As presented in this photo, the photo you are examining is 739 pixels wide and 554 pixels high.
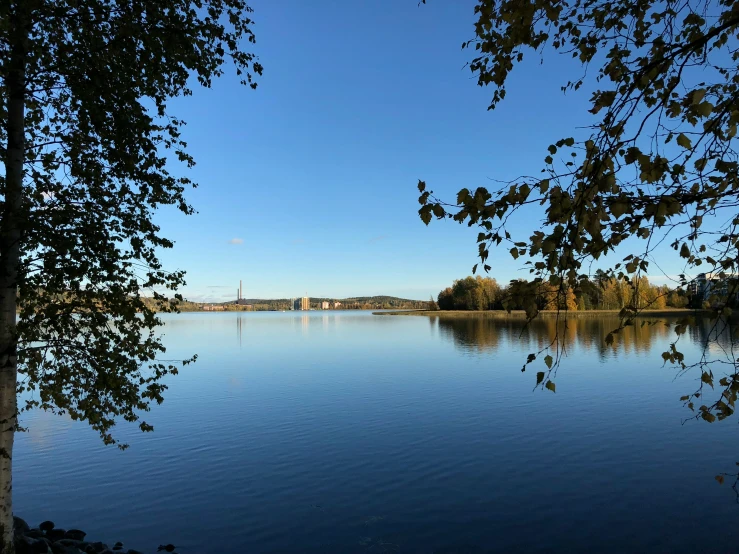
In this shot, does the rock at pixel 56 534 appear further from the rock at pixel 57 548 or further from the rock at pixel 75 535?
the rock at pixel 57 548

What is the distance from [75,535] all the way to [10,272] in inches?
270

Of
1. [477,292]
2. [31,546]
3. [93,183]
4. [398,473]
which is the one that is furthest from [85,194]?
[477,292]

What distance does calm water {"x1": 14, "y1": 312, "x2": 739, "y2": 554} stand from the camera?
37.1 ft

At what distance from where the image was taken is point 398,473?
15.0m

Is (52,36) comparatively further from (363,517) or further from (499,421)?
(499,421)

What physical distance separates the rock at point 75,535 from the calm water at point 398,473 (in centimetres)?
70

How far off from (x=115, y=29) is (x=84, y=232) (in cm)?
382

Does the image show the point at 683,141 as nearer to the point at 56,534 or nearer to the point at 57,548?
the point at 57,548

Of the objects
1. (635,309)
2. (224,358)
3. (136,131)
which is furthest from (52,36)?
(224,358)

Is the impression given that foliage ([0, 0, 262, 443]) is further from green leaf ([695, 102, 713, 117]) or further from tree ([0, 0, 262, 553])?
green leaf ([695, 102, 713, 117])

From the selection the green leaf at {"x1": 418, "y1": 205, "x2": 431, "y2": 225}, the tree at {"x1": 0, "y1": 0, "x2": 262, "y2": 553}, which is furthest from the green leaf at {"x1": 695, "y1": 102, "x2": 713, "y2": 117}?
the tree at {"x1": 0, "y1": 0, "x2": 262, "y2": 553}

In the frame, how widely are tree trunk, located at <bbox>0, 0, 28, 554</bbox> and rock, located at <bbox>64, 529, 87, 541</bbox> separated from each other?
10.9 feet

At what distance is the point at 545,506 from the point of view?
12555mm

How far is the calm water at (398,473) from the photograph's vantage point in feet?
37.1
